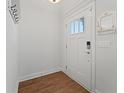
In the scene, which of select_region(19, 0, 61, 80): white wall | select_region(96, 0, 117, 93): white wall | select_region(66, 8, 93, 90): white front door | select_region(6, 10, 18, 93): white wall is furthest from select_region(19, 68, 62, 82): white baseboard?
select_region(96, 0, 117, 93): white wall

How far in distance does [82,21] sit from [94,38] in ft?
2.49

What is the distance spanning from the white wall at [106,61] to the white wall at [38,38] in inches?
84.3

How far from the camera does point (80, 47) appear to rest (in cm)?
290

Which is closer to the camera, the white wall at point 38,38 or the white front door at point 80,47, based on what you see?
the white front door at point 80,47

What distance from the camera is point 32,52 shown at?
343cm

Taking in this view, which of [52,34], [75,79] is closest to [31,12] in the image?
[52,34]

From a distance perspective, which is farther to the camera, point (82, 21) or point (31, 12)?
point (31, 12)

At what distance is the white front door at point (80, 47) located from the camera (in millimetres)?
2527

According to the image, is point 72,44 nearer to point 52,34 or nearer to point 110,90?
point 52,34

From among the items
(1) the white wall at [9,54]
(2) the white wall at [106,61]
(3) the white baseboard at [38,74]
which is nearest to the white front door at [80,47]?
(2) the white wall at [106,61]

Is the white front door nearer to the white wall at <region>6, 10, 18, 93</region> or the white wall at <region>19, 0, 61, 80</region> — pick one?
the white wall at <region>19, 0, 61, 80</region>

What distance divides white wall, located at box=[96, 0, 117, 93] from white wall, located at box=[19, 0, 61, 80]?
2.14 meters

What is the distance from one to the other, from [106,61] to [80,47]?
3.34 ft

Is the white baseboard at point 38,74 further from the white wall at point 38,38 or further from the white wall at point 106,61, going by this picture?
the white wall at point 106,61
